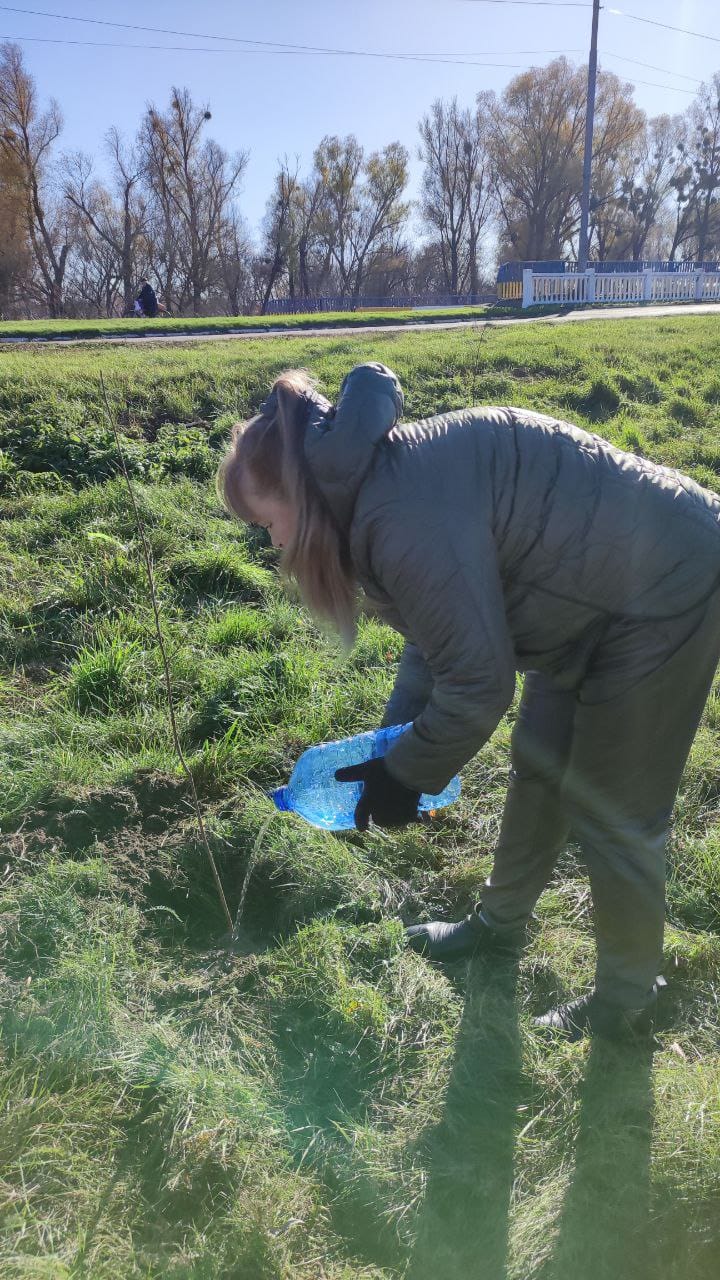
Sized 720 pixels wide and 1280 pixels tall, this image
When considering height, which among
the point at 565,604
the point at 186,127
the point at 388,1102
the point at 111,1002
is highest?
the point at 186,127

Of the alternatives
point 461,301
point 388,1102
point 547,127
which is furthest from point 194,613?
point 547,127

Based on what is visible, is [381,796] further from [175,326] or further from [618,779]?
[175,326]

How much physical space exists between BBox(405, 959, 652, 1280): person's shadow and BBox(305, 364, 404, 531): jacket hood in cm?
136

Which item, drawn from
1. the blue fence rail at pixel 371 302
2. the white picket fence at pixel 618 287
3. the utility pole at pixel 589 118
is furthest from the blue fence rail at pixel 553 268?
the blue fence rail at pixel 371 302

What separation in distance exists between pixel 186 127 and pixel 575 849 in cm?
4771

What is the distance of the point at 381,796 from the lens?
5.68ft

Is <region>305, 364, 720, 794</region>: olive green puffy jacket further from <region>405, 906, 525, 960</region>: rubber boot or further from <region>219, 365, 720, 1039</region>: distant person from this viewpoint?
<region>405, 906, 525, 960</region>: rubber boot

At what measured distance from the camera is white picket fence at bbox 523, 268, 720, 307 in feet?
69.1

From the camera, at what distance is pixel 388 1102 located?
1.87 metres

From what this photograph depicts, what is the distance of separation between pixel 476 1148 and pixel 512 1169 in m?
0.08

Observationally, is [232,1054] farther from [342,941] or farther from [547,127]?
[547,127]

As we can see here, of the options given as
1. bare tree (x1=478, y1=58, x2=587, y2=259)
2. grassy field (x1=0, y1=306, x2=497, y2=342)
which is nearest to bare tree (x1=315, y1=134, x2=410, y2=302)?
bare tree (x1=478, y1=58, x2=587, y2=259)

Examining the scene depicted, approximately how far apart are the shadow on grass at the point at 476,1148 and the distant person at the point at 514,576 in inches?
17.0

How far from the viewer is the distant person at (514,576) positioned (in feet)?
4.61
